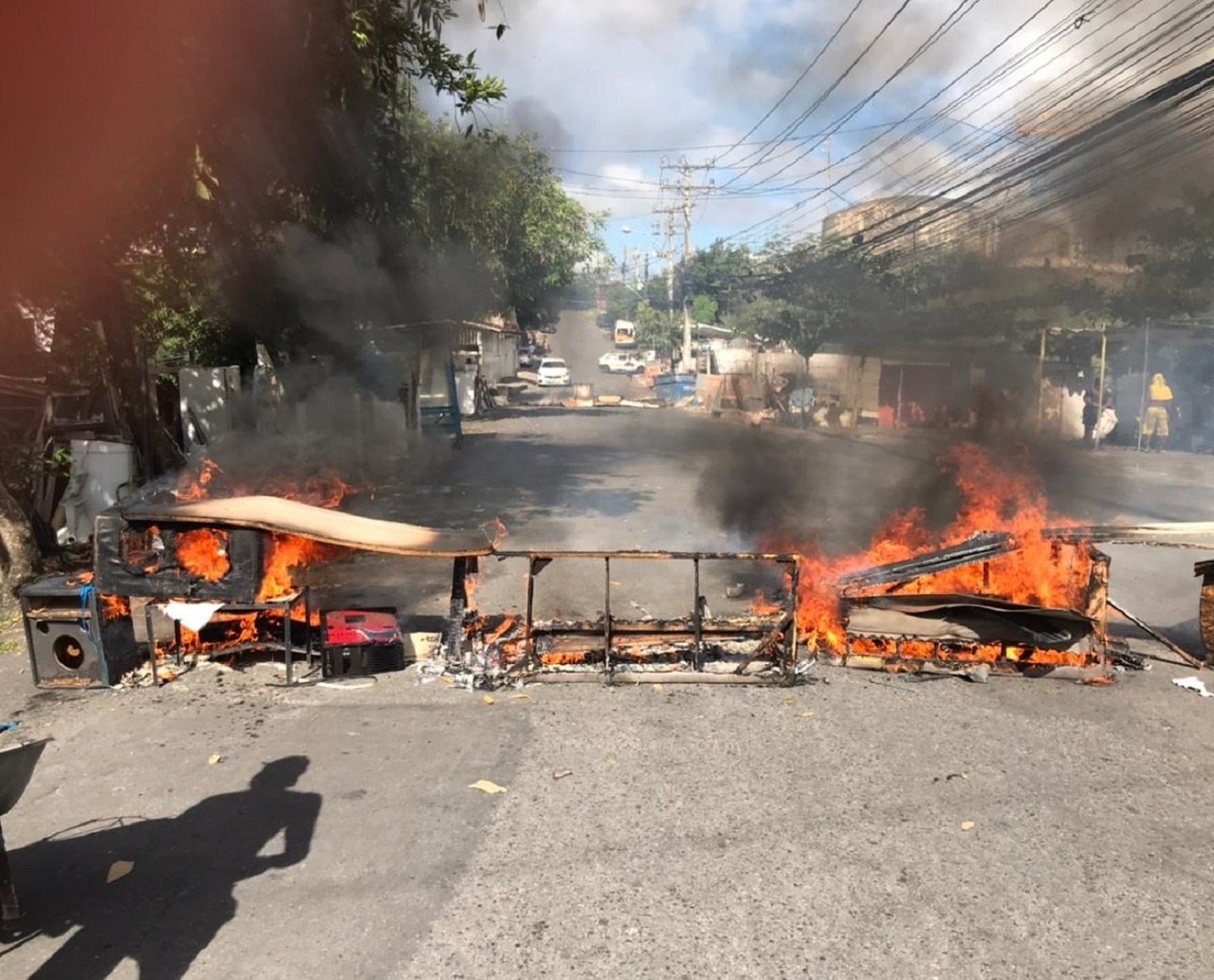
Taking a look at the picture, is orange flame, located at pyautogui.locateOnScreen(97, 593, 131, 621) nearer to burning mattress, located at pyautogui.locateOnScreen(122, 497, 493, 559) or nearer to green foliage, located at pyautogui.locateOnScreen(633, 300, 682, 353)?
burning mattress, located at pyautogui.locateOnScreen(122, 497, 493, 559)

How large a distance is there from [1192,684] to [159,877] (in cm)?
663

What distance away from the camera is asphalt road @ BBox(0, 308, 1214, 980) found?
11.2 ft

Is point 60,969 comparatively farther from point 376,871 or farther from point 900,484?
point 900,484

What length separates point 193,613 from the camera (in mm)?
5863

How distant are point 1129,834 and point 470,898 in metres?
3.22

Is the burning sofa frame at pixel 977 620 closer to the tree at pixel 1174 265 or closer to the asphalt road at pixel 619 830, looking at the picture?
the asphalt road at pixel 619 830

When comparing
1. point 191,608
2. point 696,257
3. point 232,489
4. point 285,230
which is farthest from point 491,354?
point 191,608

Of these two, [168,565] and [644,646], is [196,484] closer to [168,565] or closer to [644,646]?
[168,565]

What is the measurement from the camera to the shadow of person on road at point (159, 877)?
3381mm

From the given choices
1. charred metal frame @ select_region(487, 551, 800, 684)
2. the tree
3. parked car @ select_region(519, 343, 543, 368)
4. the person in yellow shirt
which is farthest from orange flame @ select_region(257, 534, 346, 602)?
parked car @ select_region(519, 343, 543, 368)

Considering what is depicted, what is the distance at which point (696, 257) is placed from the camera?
54625mm

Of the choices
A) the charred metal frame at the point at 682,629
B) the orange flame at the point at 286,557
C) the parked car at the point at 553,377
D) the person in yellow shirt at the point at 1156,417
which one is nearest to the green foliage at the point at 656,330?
the parked car at the point at 553,377

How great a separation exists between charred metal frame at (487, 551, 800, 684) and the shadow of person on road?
2.15 metres

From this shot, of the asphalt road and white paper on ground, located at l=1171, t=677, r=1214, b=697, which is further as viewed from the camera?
white paper on ground, located at l=1171, t=677, r=1214, b=697
